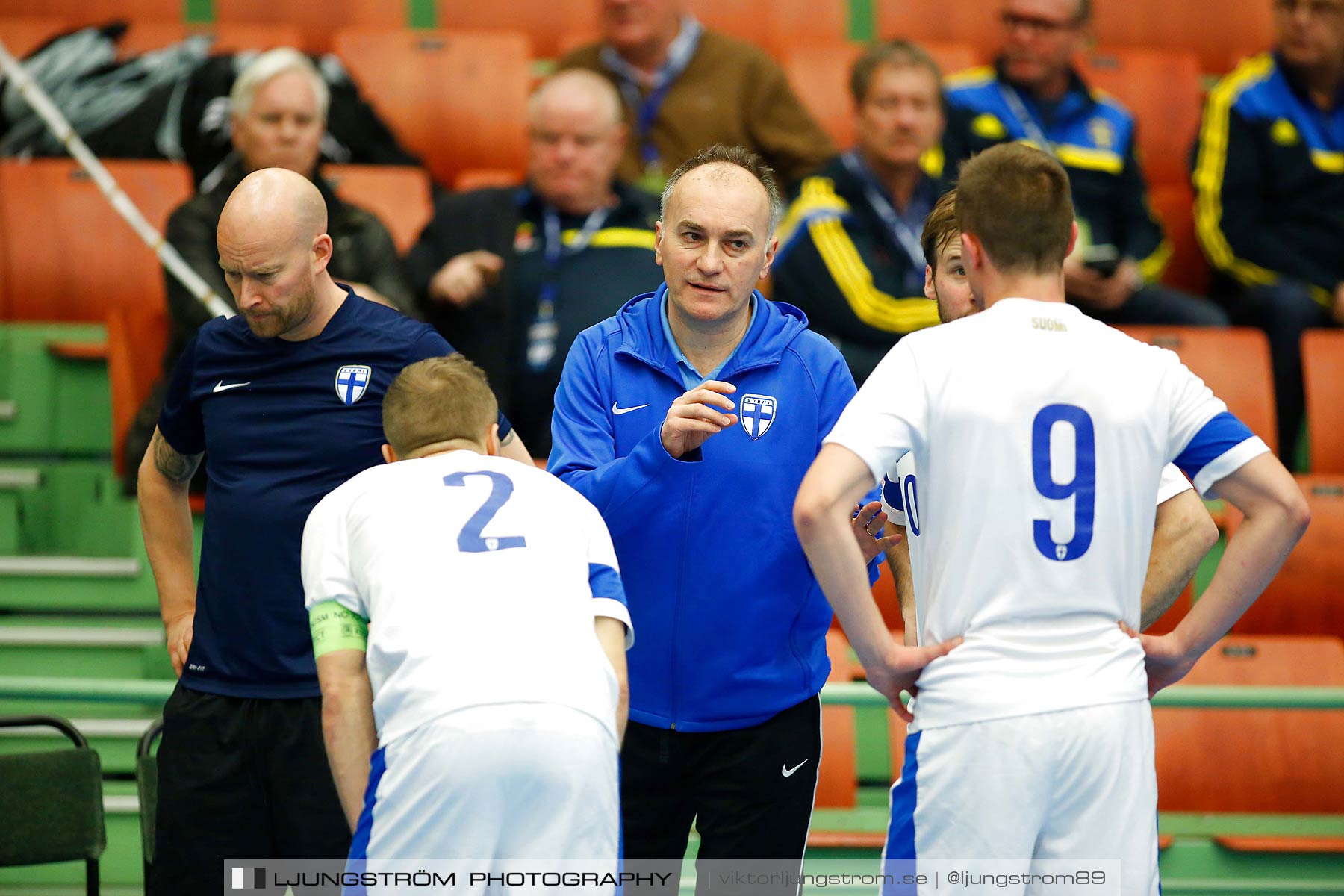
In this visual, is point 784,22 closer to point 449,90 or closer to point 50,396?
point 449,90

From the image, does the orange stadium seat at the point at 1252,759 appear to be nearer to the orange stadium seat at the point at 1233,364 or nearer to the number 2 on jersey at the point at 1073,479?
the orange stadium seat at the point at 1233,364

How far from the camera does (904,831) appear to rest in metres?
2.51

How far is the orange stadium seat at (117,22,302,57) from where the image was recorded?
6391mm

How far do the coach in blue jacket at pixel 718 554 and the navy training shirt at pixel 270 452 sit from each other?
0.36 metres

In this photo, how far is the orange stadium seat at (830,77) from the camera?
677 centimetres

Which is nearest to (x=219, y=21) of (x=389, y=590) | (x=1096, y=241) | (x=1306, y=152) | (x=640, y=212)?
(x=640, y=212)

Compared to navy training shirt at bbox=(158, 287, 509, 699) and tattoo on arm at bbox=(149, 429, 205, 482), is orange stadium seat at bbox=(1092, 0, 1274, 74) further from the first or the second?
tattoo on arm at bbox=(149, 429, 205, 482)

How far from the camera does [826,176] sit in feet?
18.0

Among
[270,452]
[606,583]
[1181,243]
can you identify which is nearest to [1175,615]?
[1181,243]

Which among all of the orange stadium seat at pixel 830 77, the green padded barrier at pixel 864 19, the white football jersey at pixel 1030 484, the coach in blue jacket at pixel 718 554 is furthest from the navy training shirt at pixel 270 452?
the green padded barrier at pixel 864 19

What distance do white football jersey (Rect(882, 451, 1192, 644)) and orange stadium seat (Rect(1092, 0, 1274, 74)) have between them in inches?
207

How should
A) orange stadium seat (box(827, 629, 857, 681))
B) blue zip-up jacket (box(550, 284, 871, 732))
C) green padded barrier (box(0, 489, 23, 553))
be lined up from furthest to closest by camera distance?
green padded barrier (box(0, 489, 23, 553)), orange stadium seat (box(827, 629, 857, 681)), blue zip-up jacket (box(550, 284, 871, 732))

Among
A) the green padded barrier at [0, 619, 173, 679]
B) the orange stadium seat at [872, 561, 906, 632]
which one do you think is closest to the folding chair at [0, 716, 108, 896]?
the green padded barrier at [0, 619, 173, 679]

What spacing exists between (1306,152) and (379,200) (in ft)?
12.6
